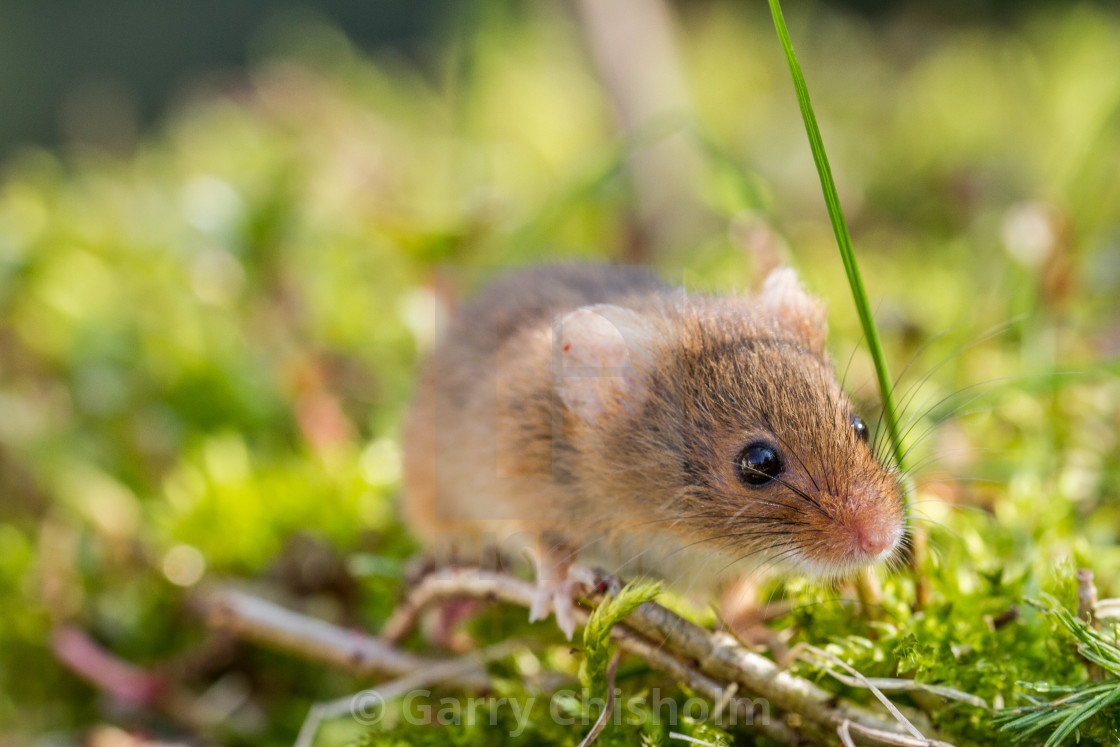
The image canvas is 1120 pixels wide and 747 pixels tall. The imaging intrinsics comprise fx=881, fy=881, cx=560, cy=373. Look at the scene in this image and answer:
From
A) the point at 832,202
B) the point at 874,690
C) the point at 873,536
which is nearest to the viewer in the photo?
the point at 874,690

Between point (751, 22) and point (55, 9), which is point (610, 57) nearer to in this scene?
point (751, 22)

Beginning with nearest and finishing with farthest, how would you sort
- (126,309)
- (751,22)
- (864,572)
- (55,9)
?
(864,572) → (126,309) → (751,22) → (55,9)

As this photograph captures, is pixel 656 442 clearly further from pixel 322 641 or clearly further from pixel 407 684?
pixel 322 641

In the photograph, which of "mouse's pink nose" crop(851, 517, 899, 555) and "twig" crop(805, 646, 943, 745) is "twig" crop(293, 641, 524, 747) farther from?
"mouse's pink nose" crop(851, 517, 899, 555)

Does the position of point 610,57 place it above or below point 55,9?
below

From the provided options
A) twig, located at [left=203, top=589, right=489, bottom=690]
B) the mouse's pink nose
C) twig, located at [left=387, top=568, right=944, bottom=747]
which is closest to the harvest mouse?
the mouse's pink nose

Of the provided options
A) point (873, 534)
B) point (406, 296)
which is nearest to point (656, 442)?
point (873, 534)

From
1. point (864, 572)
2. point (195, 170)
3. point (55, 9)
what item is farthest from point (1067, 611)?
point (55, 9)
